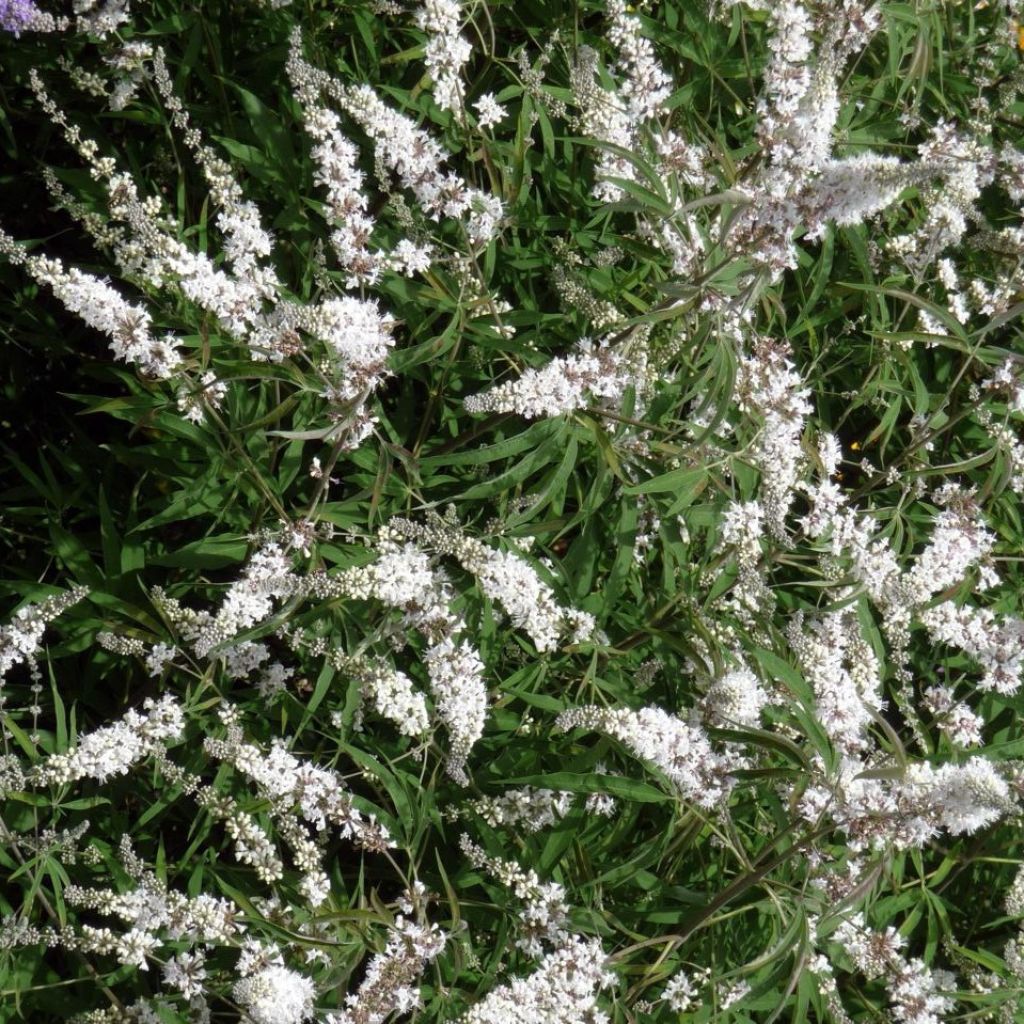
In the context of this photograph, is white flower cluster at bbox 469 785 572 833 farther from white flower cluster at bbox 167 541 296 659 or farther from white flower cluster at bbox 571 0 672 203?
white flower cluster at bbox 571 0 672 203

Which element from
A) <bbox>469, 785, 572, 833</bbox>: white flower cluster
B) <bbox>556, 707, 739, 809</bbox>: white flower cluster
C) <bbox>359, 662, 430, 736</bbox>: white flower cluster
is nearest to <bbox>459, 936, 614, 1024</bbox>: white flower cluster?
<bbox>469, 785, 572, 833</bbox>: white flower cluster

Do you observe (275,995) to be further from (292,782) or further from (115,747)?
(115,747)

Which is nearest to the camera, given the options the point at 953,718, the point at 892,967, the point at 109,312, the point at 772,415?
the point at 109,312

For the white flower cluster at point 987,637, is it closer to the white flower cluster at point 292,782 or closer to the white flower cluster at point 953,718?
the white flower cluster at point 953,718

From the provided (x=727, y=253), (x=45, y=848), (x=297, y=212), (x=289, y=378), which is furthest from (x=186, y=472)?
(x=727, y=253)

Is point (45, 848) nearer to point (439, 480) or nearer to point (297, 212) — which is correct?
point (439, 480)

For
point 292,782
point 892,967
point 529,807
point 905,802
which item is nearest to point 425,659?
point 292,782

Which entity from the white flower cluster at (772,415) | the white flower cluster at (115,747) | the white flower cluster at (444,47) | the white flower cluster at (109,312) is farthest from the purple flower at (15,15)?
the white flower cluster at (772,415)
